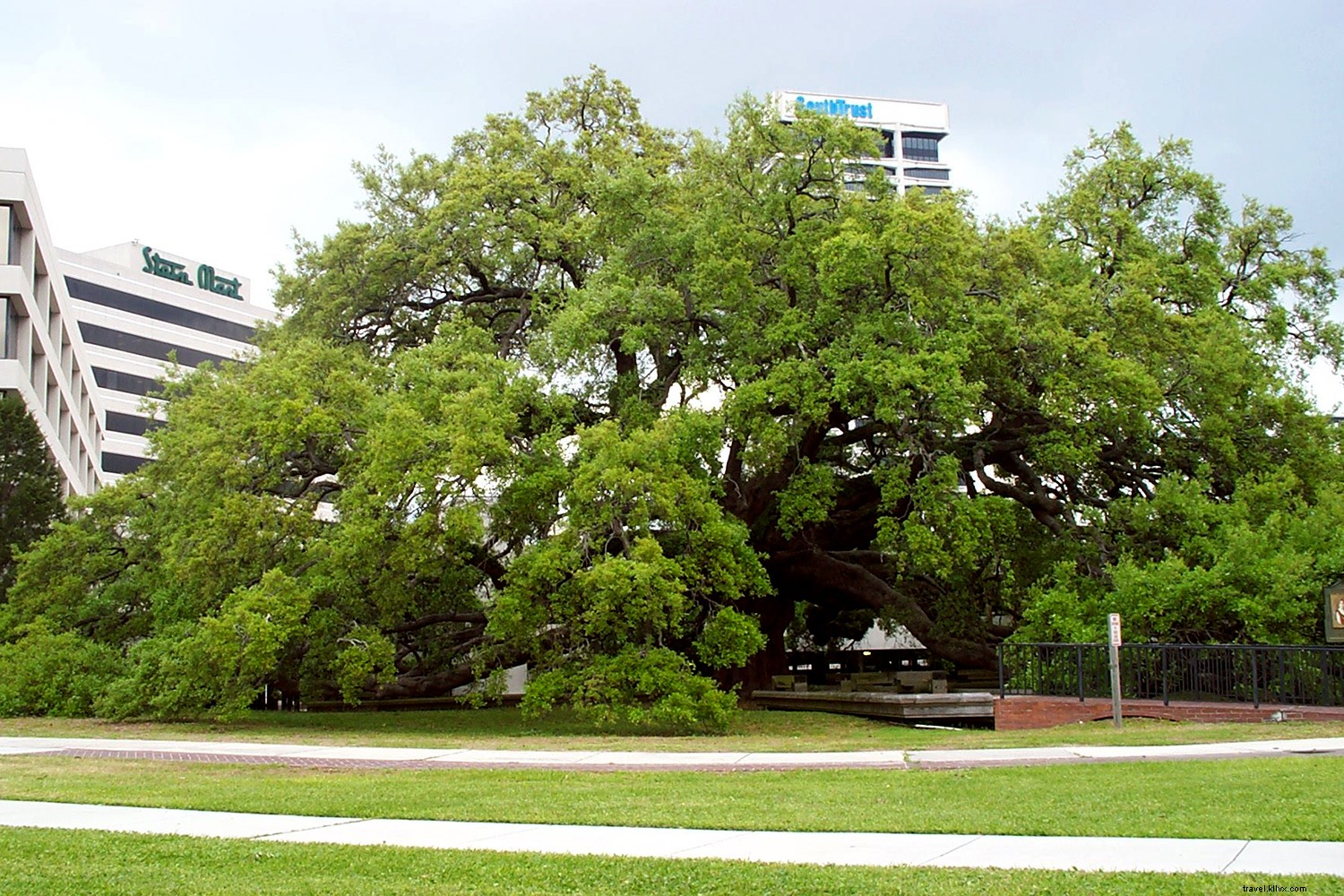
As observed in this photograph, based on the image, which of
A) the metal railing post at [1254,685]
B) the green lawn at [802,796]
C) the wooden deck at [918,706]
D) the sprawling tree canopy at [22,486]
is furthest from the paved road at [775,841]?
the sprawling tree canopy at [22,486]

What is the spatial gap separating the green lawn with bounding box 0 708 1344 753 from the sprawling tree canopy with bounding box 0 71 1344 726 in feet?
3.34

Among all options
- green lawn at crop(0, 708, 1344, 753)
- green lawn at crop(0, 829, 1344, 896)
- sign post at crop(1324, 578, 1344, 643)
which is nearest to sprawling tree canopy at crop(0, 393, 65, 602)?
green lawn at crop(0, 708, 1344, 753)

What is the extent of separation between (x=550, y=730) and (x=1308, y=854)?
18.2m

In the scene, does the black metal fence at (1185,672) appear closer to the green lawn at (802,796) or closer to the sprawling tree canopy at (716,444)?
the sprawling tree canopy at (716,444)

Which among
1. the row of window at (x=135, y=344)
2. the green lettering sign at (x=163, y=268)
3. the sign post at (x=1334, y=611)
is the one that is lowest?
the sign post at (x=1334, y=611)

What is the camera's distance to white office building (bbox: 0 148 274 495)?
43.4 m

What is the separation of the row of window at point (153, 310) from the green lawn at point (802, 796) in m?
64.5

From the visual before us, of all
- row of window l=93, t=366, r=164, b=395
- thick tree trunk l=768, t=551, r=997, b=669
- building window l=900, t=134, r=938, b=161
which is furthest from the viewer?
building window l=900, t=134, r=938, b=161

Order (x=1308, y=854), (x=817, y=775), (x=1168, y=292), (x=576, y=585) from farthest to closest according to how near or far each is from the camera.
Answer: (x=1168, y=292) → (x=576, y=585) → (x=817, y=775) → (x=1308, y=854)

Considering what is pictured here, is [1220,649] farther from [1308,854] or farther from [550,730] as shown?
[1308,854]

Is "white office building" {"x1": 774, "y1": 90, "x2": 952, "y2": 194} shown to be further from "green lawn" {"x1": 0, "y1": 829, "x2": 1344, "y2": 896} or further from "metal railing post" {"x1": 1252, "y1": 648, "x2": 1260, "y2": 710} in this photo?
"green lawn" {"x1": 0, "y1": 829, "x2": 1344, "y2": 896}

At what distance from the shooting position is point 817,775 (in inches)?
549

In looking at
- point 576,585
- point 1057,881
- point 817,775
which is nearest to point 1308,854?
point 1057,881

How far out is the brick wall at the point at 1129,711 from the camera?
19469 millimetres
